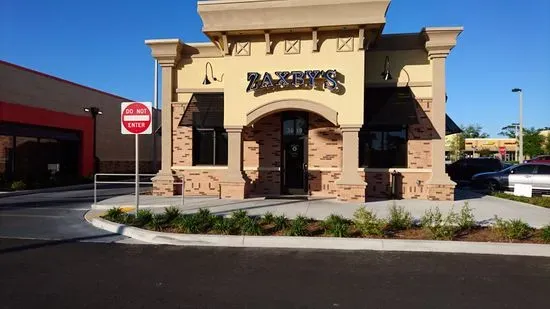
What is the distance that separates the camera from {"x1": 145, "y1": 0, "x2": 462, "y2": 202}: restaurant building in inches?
539

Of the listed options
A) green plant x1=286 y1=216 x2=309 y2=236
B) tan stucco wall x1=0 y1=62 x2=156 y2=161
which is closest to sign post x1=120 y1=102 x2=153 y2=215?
green plant x1=286 y1=216 x2=309 y2=236

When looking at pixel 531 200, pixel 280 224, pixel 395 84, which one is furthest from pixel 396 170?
pixel 280 224

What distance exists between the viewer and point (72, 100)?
89.9ft

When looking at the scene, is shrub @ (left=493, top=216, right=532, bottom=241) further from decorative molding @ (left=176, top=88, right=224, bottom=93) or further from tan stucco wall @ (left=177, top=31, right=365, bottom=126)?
decorative molding @ (left=176, top=88, right=224, bottom=93)

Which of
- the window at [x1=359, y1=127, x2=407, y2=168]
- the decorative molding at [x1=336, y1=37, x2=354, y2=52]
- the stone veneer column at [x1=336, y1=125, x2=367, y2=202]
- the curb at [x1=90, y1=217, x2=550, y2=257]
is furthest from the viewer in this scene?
the window at [x1=359, y1=127, x2=407, y2=168]

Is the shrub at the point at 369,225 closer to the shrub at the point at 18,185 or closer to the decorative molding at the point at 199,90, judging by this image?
the decorative molding at the point at 199,90

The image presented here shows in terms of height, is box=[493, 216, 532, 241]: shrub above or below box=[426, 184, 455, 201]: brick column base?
below

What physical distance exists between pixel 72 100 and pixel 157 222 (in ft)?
71.7

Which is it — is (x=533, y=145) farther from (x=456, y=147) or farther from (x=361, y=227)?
(x=361, y=227)

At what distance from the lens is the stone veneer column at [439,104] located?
14.1 meters

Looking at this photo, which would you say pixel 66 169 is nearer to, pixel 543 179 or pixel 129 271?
pixel 129 271

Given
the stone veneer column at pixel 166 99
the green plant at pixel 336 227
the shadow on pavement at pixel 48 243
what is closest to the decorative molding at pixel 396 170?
the green plant at pixel 336 227

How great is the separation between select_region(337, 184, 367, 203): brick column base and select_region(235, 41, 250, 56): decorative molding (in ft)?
19.0

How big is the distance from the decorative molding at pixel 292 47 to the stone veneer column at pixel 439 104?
449 centimetres
